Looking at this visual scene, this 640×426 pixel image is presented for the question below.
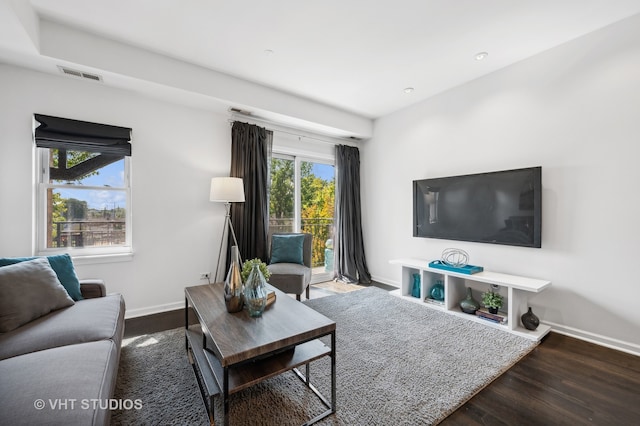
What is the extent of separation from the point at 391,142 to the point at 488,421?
3600 mm

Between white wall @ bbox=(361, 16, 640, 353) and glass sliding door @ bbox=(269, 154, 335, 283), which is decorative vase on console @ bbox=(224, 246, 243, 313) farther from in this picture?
white wall @ bbox=(361, 16, 640, 353)

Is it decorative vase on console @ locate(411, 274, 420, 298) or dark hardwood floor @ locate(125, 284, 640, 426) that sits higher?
decorative vase on console @ locate(411, 274, 420, 298)

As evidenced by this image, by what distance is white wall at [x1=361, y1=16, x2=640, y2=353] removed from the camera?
2.30 m

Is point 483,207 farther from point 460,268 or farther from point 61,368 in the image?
point 61,368

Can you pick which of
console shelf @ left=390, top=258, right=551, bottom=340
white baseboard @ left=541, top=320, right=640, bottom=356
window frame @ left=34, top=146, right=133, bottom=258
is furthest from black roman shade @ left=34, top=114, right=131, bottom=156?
white baseboard @ left=541, top=320, right=640, bottom=356

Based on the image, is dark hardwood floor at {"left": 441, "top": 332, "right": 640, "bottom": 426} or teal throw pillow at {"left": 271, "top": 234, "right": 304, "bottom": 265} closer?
dark hardwood floor at {"left": 441, "top": 332, "right": 640, "bottom": 426}

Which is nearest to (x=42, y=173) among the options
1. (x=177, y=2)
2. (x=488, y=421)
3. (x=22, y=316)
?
(x=22, y=316)

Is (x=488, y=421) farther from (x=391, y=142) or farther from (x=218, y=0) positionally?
(x=391, y=142)

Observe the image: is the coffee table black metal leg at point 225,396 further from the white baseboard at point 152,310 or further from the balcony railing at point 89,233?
the balcony railing at point 89,233

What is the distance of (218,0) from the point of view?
2.05 m

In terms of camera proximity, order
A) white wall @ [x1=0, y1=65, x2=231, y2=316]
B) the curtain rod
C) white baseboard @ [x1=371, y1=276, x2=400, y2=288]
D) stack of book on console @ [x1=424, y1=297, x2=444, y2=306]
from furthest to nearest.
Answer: white baseboard @ [x1=371, y1=276, x2=400, y2=288] < the curtain rod < stack of book on console @ [x1=424, y1=297, x2=444, y2=306] < white wall @ [x1=0, y1=65, x2=231, y2=316]

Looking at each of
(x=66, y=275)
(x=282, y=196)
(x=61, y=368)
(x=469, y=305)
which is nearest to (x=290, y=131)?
(x=282, y=196)

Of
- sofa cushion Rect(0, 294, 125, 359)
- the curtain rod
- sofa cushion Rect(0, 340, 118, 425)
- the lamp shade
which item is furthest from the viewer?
the curtain rod

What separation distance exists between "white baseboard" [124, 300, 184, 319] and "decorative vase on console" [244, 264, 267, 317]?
76.3 inches
